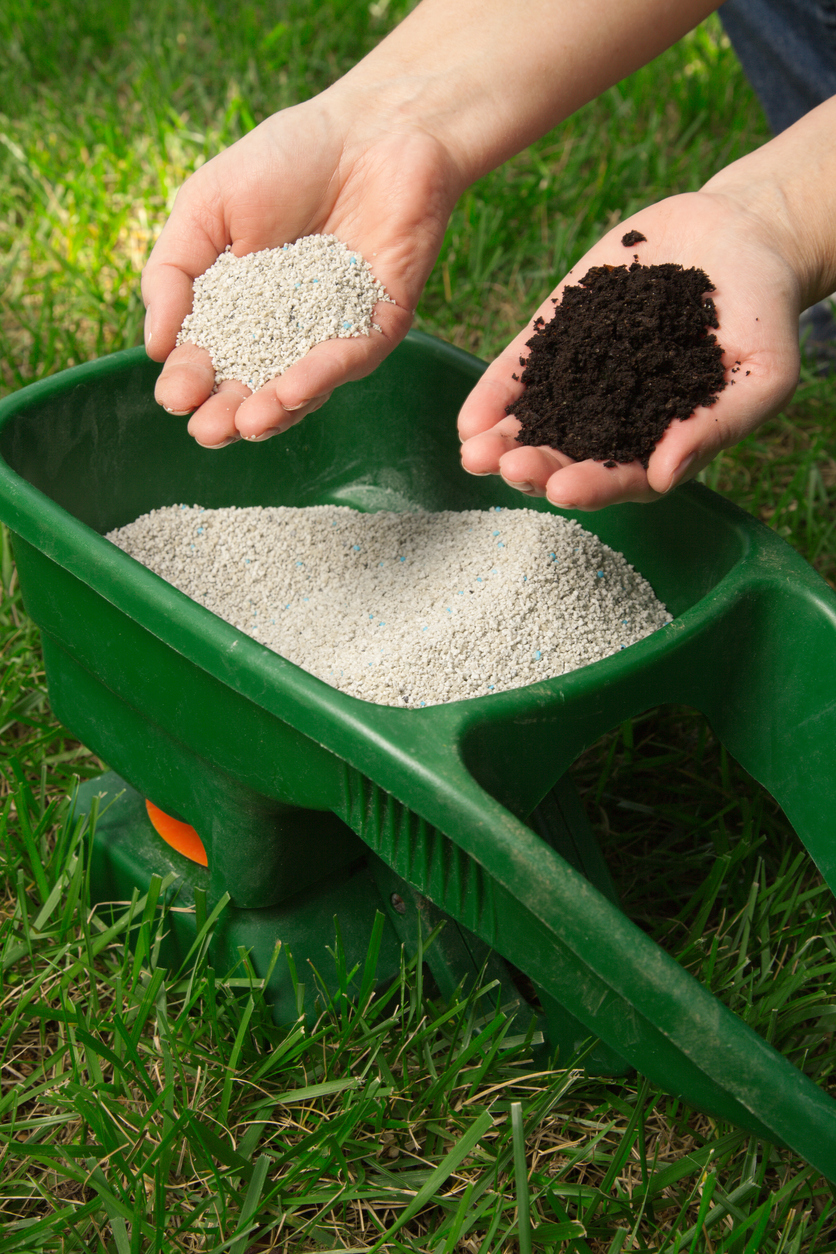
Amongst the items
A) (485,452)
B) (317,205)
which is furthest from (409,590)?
(317,205)

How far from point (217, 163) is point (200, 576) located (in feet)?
1.68

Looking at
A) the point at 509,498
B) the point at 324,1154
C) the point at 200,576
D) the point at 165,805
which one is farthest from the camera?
the point at 509,498

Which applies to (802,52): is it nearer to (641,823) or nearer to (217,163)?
(217,163)

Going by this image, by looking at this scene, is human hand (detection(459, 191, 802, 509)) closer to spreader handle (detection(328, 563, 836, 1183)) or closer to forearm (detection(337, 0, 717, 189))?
spreader handle (detection(328, 563, 836, 1183))

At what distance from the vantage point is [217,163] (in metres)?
1.28

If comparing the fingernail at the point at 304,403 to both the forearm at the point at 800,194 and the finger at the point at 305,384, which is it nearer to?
the finger at the point at 305,384

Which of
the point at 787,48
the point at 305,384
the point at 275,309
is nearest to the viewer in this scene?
the point at 305,384

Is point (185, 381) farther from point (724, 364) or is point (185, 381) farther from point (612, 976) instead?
point (612, 976)

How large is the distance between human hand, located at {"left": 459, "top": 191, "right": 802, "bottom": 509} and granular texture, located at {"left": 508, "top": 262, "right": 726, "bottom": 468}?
2cm

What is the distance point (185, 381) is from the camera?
1.14 m

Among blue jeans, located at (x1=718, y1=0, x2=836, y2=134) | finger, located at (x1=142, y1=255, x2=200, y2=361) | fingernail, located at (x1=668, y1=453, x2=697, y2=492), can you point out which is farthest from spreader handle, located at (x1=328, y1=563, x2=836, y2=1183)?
blue jeans, located at (x1=718, y1=0, x2=836, y2=134)

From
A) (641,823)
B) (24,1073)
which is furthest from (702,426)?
(24,1073)

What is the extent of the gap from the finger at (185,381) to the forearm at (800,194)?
62 cm

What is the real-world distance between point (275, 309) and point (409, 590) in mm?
363
